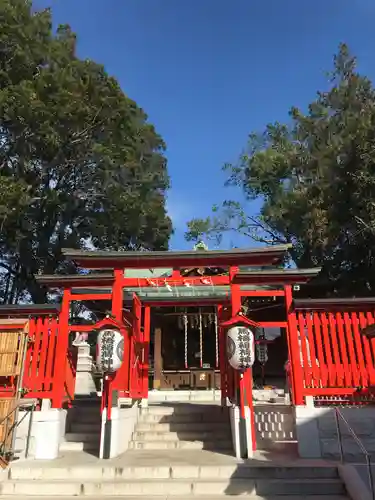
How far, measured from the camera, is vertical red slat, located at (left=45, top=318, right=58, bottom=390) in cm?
928

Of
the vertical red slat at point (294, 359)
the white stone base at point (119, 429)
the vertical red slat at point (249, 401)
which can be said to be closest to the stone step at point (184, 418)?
the white stone base at point (119, 429)

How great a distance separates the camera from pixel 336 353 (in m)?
9.24

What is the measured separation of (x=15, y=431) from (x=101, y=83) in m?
19.4

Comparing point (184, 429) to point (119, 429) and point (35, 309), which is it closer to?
point (119, 429)

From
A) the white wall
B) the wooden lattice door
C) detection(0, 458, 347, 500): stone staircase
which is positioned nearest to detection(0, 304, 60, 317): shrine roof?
the wooden lattice door

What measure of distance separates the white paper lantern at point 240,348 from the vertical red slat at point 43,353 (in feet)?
13.6

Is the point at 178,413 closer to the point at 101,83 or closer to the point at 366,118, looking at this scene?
the point at 366,118

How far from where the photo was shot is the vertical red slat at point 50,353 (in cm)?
928

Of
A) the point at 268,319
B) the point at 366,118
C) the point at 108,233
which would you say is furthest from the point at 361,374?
the point at 108,233

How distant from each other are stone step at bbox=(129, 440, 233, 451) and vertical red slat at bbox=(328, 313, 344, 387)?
281cm

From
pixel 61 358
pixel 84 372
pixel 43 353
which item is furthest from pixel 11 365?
pixel 84 372

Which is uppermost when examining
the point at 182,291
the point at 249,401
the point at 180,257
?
the point at 182,291

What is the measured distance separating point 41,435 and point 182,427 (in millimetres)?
3306

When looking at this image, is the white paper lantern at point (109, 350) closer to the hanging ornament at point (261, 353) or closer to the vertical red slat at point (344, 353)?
the vertical red slat at point (344, 353)
